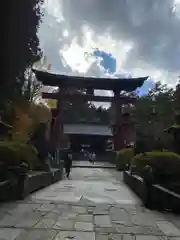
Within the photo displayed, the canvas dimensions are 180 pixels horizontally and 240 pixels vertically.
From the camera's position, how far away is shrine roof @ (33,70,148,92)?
34.6m

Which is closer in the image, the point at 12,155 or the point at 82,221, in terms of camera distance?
the point at 82,221

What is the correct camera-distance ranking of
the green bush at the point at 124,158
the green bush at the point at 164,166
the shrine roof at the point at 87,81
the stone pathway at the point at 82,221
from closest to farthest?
the stone pathway at the point at 82,221 → the green bush at the point at 164,166 → the green bush at the point at 124,158 → the shrine roof at the point at 87,81

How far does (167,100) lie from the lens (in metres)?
35.3

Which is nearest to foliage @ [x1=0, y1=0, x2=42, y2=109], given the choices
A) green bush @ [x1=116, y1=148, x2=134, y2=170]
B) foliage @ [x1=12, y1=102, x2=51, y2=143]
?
foliage @ [x1=12, y1=102, x2=51, y2=143]

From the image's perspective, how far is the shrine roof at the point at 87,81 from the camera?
34.6 m

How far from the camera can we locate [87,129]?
1919 inches

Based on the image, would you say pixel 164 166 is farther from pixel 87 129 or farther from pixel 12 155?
pixel 87 129

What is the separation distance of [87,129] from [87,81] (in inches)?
572

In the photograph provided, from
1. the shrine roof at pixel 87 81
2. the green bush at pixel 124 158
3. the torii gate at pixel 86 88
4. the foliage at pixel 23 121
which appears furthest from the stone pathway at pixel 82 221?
the torii gate at pixel 86 88

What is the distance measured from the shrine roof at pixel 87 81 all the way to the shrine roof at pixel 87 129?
11.9 meters

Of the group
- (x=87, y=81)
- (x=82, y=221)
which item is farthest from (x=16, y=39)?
(x=87, y=81)

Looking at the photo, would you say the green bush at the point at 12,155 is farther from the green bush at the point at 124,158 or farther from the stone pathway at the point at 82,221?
the green bush at the point at 124,158

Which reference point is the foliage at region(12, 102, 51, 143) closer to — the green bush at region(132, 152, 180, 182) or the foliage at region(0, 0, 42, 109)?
the foliage at region(0, 0, 42, 109)

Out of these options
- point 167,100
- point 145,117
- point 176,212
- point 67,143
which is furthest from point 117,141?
point 176,212
